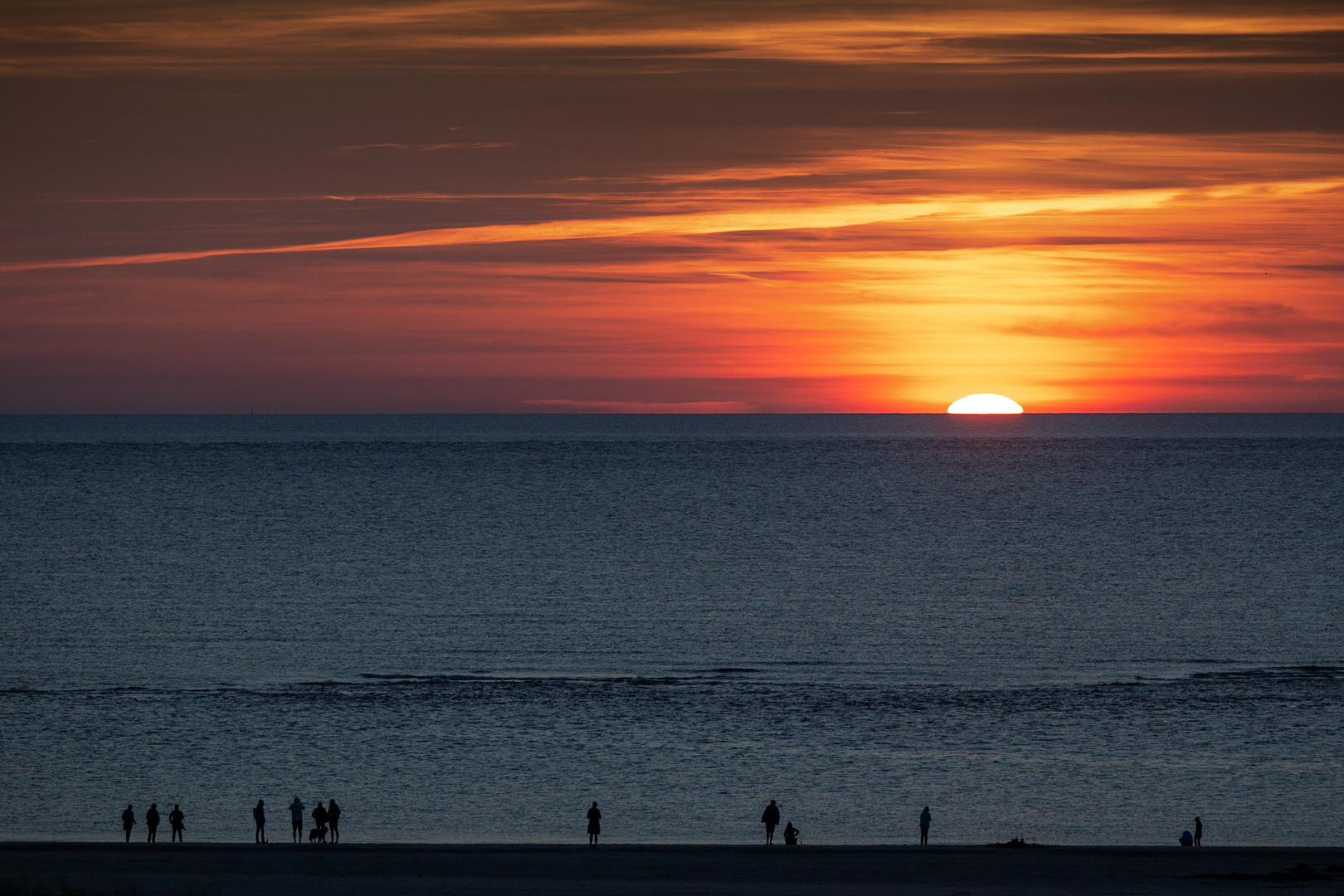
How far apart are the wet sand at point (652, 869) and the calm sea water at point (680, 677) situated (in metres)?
2.81

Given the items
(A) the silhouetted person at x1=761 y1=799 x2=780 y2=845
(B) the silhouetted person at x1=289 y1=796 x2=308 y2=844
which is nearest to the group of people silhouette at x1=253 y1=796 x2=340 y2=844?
(B) the silhouetted person at x1=289 y1=796 x2=308 y2=844

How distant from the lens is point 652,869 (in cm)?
2622

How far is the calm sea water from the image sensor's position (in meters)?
33.0

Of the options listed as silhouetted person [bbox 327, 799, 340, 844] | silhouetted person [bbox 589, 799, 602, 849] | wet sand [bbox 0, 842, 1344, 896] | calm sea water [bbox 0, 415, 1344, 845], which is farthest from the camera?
calm sea water [bbox 0, 415, 1344, 845]

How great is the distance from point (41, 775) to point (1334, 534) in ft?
297

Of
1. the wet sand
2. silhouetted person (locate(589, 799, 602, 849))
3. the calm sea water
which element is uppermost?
the calm sea water

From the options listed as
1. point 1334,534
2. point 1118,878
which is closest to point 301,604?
point 1118,878

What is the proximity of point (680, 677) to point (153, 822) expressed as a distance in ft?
70.2

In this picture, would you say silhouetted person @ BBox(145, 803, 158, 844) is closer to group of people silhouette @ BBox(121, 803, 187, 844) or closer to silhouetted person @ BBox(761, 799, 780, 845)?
group of people silhouette @ BBox(121, 803, 187, 844)

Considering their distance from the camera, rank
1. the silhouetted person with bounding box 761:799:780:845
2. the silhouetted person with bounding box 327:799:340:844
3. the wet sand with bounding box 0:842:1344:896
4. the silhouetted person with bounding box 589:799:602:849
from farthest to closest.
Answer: the silhouetted person with bounding box 327:799:340:844
the silhouetted person with bounding box 761:799:780:845
the silhouetted person with bounding box 589:799:602:849
the wet sand with bounding box 0:842:1344:896

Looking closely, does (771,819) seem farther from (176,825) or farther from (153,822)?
(153,822)

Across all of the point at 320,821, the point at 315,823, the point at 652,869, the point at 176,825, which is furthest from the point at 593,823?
the point at 176,825

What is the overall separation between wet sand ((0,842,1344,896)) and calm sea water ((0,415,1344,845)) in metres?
2.81

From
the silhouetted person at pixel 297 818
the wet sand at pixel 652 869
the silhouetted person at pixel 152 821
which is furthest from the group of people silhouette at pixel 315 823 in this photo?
the silhouetted person at pixel 152 821
